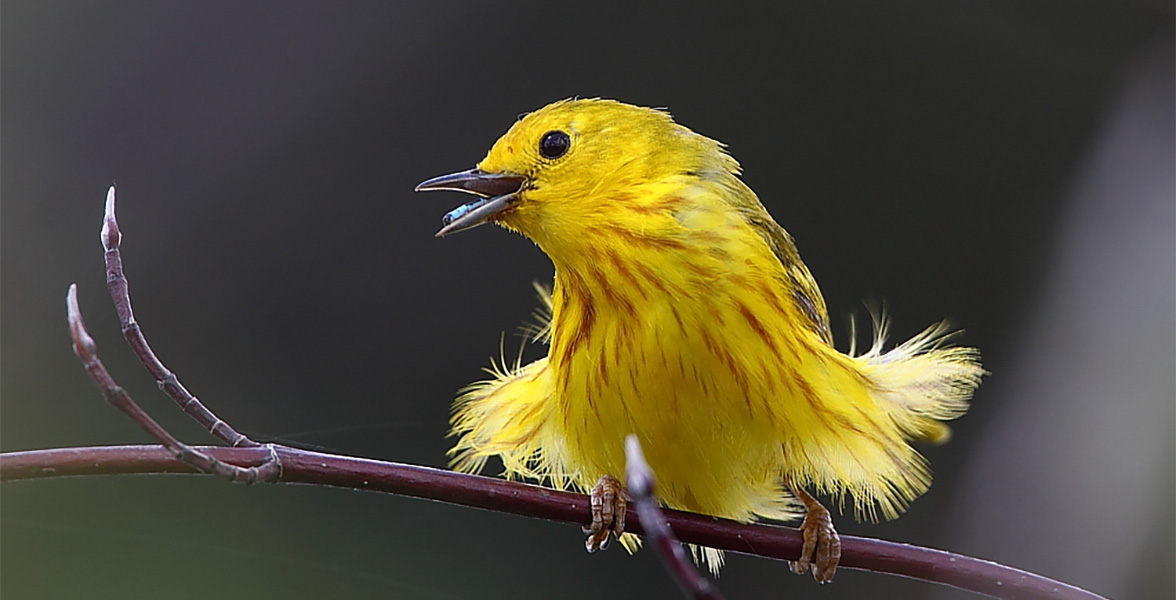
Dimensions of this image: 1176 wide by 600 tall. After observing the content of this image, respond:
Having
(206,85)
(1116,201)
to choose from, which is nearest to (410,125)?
(206,85)

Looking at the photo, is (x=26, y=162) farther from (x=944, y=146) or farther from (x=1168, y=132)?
(x=1168, y=132)

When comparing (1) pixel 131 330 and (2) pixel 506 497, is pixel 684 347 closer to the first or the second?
(2) pixel 506 497

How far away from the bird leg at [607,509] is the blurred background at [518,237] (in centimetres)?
28

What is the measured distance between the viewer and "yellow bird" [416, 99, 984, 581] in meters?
1.21

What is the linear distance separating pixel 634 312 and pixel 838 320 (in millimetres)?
615

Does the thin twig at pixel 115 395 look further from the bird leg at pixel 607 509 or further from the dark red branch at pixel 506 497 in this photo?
the bird leg at pixel 607 509

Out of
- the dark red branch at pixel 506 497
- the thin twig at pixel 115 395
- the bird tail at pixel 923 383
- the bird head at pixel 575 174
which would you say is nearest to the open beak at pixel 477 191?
the bird head at pixel 575 174

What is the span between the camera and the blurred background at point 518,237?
1659 mm

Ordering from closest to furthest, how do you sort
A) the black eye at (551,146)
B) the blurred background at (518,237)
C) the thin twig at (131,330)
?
the thin twig at (131,330) < the black eye at (551,146) < the blurred background at (518,237)

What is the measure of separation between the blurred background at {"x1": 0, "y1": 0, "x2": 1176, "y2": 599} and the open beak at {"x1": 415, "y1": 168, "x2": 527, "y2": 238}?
33cm

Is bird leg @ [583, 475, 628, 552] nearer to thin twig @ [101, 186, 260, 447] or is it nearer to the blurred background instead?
the blurred background

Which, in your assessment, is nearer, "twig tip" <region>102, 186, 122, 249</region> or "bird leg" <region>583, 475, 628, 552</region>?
"twig tip" <region>102, 186, 122, 249</region>

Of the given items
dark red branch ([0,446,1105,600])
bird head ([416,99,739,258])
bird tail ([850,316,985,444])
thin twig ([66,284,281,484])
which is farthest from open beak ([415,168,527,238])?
bird tail ([850,316,985,444])

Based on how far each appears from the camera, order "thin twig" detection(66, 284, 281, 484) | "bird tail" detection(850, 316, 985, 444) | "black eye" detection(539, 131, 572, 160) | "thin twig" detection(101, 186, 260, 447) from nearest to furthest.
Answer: "thin twig" detection(66, 284, 281, 484)
"thin twig" detection(101, 186, 260, 447)
"black eye" detection(539, 131, 572, 160)
"bird tail" detection(850, 316, 985, 444)
